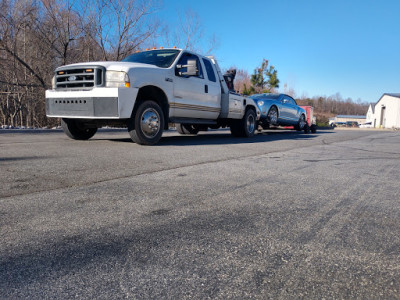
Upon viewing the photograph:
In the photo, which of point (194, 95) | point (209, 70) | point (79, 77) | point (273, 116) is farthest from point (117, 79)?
point (273, 116)

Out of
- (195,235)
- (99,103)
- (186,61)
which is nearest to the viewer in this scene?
(195,235)

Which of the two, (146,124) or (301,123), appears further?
(301,123)

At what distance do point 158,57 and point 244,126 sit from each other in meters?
3.60

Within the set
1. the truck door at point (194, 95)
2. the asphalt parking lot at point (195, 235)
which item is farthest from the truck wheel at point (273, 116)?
the asphalt parking lot at point (195, 235)

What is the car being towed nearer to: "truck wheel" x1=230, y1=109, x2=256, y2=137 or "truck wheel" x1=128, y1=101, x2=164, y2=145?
"truck wheel" x1=230, y1=109, x2=256, y2=137

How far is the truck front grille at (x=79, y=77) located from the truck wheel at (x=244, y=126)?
15.8 feet

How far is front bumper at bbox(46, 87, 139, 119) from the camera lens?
532cm

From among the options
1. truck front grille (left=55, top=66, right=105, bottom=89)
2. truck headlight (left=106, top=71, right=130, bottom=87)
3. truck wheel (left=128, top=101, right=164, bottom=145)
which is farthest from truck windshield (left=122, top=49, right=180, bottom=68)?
truck front grille (left=55, top=66, right=105, bottom=89)

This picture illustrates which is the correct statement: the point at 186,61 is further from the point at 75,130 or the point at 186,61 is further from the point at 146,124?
the point at 75,130

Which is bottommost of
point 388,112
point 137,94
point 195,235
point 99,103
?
point 195,235

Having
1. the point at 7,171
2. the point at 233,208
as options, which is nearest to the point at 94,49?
the point at 7,171

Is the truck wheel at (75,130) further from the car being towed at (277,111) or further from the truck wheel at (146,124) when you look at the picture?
the car being towed at (277,111)

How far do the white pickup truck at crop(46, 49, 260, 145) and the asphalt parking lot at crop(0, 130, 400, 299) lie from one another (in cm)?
218

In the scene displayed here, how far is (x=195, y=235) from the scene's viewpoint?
5.82 ft
